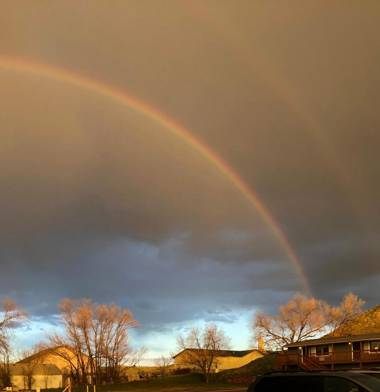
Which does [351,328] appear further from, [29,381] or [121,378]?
[29,381]

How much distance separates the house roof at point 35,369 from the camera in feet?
320

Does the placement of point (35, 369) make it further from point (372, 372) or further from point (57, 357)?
point (372, 372)

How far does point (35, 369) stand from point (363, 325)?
63540 mm

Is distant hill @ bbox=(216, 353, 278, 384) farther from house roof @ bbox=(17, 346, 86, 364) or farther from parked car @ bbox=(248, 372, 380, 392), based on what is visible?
parked car @ bbox=(248, 372, 380, 392)

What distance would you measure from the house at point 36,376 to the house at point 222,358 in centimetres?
2290

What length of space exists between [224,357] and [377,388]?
11647 centimetres

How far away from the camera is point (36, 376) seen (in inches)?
4040

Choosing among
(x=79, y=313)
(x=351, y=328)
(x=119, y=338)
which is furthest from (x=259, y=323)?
(x=79, y=313)

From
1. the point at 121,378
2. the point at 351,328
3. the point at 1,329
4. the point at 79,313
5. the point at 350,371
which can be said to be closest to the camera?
the point at 350,371

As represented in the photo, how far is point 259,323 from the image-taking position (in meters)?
91.4

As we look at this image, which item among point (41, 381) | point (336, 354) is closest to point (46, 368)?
point (41, 381)

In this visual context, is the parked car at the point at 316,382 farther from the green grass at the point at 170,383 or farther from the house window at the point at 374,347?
the green grass at the point at 170,383

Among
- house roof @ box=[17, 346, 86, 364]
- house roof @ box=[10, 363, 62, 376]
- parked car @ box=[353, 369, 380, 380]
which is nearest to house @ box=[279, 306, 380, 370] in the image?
house roof @ box=[17, 346, 86, 364]

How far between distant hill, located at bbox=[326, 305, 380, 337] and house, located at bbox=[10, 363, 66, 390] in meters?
52.2
